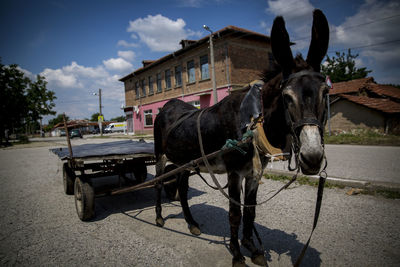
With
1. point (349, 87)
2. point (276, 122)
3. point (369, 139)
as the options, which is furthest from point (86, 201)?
point (349, 87)

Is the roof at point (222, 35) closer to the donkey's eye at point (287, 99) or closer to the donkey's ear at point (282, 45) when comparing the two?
the donkey's ear at point (282, 45)

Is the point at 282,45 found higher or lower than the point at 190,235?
higher

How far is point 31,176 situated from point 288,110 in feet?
29.1

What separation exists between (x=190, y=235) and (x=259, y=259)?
1.08 metres

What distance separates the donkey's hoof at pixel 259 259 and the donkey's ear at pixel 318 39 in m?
2.08

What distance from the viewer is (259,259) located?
245 centimetres

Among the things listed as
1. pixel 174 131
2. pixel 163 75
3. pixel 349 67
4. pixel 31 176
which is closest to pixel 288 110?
pixel 174 131

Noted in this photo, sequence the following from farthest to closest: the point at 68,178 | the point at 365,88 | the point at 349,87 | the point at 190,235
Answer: the point at 349,87 → the point at 365,88 → the point at 68,178 → the point at 190,235

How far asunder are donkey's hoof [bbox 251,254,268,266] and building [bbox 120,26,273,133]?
36.6 feet

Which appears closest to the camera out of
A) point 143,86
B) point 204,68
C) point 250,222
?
point 250,222

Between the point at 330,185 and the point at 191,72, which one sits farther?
the point at 191,72

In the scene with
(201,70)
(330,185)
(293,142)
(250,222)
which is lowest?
(330,185)

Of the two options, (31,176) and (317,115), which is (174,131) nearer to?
(317,115)

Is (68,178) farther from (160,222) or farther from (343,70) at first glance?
(343,70)
